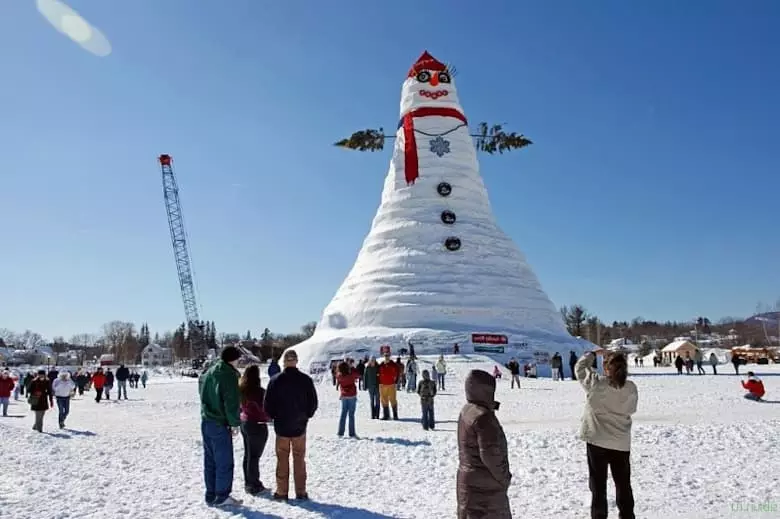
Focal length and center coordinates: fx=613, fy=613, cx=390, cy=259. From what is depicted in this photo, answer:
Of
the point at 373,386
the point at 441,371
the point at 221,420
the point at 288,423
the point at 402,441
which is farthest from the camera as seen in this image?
the point at 441,371

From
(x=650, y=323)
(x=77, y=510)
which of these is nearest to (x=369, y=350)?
(x=77, y=510)

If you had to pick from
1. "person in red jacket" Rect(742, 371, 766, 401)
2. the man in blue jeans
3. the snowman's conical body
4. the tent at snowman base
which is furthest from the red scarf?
the man in blue jeans

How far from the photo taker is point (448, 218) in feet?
113

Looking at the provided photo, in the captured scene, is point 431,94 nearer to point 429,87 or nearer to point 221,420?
point 429,87

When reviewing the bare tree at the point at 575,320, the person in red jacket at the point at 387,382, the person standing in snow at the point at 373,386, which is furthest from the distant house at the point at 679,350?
the person in red jacket at the point at 387,382

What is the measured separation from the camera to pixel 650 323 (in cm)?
15675

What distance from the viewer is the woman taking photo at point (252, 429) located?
6859mm

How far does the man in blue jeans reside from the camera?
629cm

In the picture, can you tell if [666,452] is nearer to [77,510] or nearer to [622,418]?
[622,418]

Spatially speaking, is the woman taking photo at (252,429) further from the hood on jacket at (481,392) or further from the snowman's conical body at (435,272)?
the snowman's conical body at (435,272)

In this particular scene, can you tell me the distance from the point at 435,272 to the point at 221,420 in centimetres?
2658

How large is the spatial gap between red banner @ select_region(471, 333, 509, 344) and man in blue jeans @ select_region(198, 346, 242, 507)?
79.9ft

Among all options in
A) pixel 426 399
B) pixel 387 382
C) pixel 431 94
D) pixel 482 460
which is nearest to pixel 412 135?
pixel 431 94

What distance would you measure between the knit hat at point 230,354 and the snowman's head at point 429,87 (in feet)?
105
